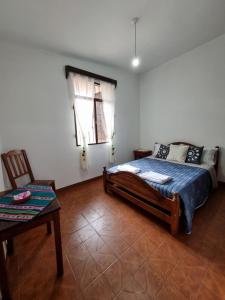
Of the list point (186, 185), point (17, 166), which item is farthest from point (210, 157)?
point (17, 166)

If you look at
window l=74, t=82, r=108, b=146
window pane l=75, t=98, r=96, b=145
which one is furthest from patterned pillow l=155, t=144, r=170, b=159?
window pane l=75, t=98, r=96, b=145

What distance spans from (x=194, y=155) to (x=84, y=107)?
2483 millimetres

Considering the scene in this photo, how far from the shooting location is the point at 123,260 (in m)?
1.36

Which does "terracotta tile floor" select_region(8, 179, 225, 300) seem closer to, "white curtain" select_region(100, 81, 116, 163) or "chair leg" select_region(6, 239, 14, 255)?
"chair leg" select_region(6, 239, 14, 255)

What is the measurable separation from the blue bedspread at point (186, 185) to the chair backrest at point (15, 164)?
4.73ft

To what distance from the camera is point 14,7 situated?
1662 millimetres

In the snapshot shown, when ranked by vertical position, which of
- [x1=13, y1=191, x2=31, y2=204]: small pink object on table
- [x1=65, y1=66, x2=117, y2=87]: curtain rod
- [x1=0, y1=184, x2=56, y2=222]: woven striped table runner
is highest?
[x1=65, y1=66, x2=117, y2=87]: curtain rod

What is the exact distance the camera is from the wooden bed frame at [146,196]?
1.61 metres

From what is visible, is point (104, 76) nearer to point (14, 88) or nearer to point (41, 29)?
point (41, 29)

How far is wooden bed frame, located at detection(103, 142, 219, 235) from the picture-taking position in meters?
1.61

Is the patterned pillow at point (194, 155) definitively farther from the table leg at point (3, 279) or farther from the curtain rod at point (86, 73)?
the table leg at point (3, 279)

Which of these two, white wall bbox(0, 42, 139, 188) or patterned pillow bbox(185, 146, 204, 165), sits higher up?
white wall bbox(0, 42, 139, 188)

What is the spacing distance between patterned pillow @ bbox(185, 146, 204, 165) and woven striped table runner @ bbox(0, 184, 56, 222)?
261 cm

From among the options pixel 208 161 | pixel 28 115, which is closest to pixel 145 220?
pixel 208 161
